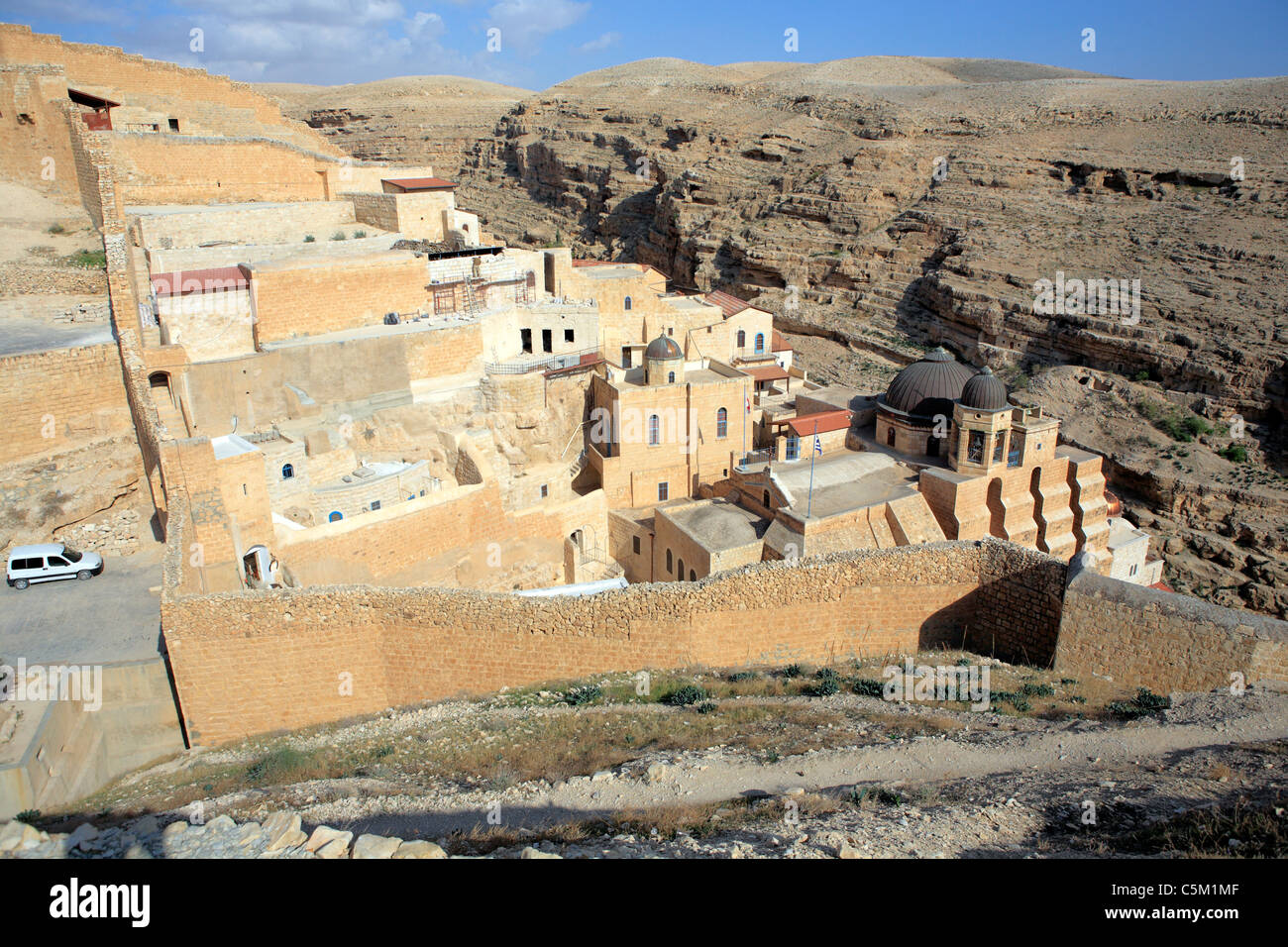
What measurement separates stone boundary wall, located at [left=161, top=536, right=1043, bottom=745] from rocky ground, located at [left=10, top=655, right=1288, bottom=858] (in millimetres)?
555

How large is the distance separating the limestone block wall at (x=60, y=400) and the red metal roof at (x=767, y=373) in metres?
16.2

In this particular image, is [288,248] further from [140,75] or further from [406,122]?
[406,122]

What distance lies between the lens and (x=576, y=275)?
24.4 m

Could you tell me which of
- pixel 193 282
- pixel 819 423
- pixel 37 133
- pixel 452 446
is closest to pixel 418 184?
pixel 193 282

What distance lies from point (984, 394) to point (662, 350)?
774 centimetres

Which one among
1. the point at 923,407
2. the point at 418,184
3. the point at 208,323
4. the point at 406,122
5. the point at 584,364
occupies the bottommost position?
the point at 923,407

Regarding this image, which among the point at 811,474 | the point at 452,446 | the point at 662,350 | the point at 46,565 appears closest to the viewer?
the point at 46,565

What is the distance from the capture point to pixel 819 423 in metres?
21.2

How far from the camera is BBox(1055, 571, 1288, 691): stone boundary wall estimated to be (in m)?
9.62

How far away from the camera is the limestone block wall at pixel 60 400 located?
1485 centimetres

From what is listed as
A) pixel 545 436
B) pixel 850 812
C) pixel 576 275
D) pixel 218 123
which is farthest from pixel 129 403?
pixel 850 812

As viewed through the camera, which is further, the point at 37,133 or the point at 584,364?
the point at 584,364

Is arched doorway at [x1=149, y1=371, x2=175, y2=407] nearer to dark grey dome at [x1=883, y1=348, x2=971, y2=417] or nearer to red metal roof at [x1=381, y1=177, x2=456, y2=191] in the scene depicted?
red metal roof at [x1=381, y1=177, x2=456, y2=191]
